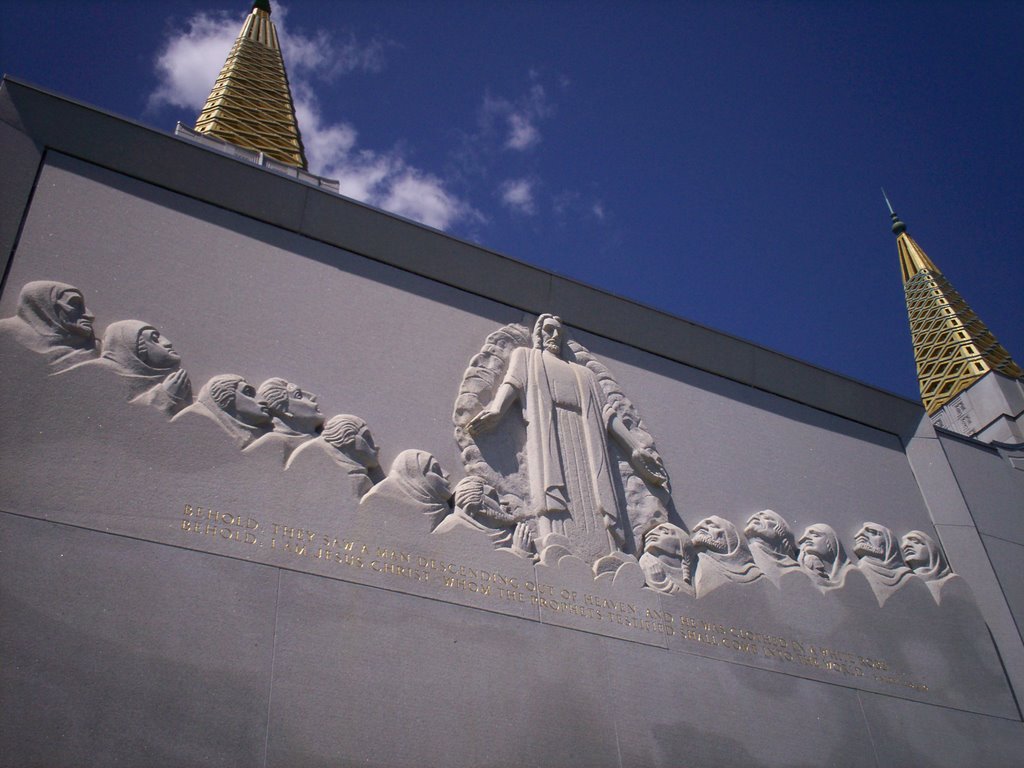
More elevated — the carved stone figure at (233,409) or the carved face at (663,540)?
the carved stone figure at (233,409)

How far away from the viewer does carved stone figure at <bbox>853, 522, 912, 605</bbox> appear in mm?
9836

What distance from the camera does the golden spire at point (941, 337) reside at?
15.4m

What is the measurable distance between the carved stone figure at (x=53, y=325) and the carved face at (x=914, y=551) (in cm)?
769

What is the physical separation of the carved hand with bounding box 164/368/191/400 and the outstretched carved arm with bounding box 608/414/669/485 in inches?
150

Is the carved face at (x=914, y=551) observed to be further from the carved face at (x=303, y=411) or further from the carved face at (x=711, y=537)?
the carved face at (x=303, y=411)

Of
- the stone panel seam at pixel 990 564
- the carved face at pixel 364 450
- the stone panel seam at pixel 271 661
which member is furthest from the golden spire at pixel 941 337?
the stone panel seam at pixel 271 661

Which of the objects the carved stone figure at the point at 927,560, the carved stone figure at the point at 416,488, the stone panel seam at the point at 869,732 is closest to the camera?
the carved stone figure at the point at 416,488

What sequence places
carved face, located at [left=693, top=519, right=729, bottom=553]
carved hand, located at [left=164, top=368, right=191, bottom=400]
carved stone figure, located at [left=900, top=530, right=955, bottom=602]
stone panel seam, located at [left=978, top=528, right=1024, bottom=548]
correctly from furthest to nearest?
stone panel seam, located at [left=978, top=528, right=1024, bottom=548], carved stone figure, located at [left=900, top=530, right=955, bottom=602], carved face, located at [left=693, top=519, right=729, bottom=553], carved hand, located at [left=164, top=368, right=191, bottom=400]

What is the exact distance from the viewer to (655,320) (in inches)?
430

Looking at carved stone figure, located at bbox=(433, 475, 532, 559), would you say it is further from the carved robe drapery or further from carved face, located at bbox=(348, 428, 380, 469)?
carved face, located at bbox=(348, 428, 380, 469)

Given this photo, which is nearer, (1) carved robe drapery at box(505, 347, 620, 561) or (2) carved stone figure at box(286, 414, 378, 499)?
(2) carved stone figure at box(286, 414, 378, 499)

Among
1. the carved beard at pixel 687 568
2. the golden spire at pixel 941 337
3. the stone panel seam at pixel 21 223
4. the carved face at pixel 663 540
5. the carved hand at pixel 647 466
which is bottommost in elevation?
the carved beard at pixel 687 568

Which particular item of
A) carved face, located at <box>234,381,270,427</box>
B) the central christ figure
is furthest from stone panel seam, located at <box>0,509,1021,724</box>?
carved face, located at <box>234,381,270,427</box>

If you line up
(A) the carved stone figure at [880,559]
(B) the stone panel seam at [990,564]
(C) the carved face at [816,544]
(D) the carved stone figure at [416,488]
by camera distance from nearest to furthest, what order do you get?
(D) the carved stone figure at [416,488] < (C) the carved face at [816,544] < (A) the carved stone figure at [880,559] < (B) the stone panel seam at [990,564]
